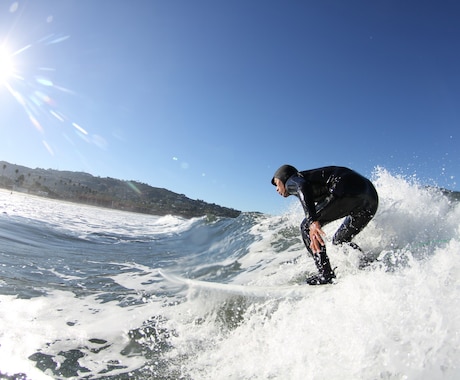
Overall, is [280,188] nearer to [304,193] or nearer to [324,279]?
[304,193]

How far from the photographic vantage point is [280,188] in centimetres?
520

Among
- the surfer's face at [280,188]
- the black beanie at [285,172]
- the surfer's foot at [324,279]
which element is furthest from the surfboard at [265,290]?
the black beanie at [285,172]

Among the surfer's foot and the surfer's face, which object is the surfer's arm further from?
the surfer's foot

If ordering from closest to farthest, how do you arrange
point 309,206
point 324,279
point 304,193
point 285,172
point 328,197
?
point 324,279
point 309,206
point 304,193
point 328,197
point 285,172

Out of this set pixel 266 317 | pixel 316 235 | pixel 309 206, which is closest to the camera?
pixel 266 317

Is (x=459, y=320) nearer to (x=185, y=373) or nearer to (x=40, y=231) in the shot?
(x=185, y=373)

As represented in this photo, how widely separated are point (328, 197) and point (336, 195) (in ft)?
0.70

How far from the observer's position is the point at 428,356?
225 centimetres

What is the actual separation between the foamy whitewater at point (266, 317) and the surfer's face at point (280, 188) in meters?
1.25

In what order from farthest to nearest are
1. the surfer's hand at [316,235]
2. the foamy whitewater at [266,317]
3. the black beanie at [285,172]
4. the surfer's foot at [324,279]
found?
the black beanie at [285,172] → the surfer's foot at [324,279] → the surfer's hand at [316,235] → the foamy whitewater at [266,317]

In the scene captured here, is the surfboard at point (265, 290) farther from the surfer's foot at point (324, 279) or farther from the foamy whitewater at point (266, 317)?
the surfer's foot at point (324, 279)

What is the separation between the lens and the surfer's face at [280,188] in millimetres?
5145

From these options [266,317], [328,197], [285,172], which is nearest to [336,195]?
[328,197]

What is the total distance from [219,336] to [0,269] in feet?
16.4
